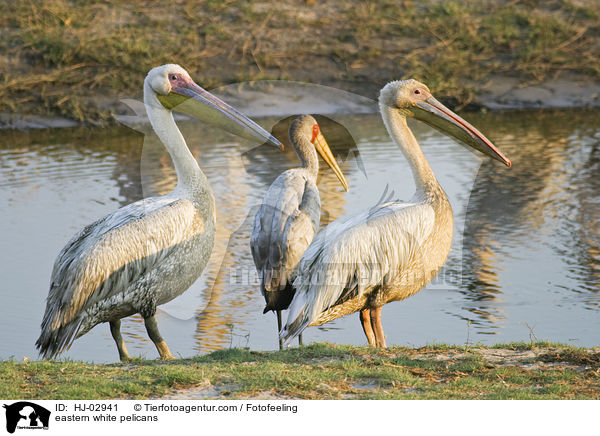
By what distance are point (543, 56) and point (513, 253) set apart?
7880 millimetres

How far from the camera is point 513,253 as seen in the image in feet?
30.0

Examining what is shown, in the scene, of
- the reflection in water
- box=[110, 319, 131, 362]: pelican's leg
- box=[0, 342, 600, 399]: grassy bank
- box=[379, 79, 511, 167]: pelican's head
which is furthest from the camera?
the reflection in water

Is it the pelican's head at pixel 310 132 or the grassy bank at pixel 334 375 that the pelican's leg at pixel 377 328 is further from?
the pelican's head at pixel 310 132

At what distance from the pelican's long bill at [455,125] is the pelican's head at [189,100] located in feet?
3.32

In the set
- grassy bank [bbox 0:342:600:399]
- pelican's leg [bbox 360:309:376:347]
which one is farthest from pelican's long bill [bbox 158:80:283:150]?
grassy bank [bbox 0:342:600:399]

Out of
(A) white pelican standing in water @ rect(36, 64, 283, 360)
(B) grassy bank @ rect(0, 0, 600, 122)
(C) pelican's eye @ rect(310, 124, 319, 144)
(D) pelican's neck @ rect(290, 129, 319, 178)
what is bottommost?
(A) white pelican standing in water @ rect(36, 64, 283, 360)

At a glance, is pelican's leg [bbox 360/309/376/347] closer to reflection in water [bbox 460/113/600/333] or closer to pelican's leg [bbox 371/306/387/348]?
pelican's leg [bbox 371/306/387/348]

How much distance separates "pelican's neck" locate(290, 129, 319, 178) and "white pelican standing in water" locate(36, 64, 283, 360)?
1101 mm

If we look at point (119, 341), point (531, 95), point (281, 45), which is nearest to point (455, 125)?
point (119, 341)

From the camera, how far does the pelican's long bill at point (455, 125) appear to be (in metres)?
6.73

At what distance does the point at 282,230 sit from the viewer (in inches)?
249

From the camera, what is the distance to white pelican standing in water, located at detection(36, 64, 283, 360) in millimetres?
5777
